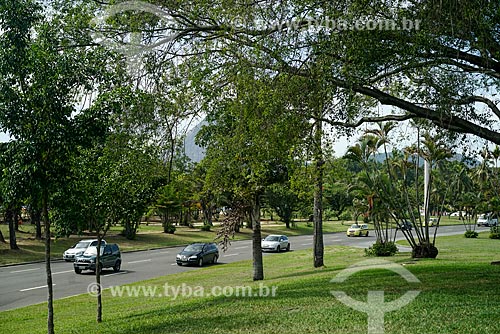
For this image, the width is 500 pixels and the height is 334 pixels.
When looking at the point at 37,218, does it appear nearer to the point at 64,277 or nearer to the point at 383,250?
the point at 64,277

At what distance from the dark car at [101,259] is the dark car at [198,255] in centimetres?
392

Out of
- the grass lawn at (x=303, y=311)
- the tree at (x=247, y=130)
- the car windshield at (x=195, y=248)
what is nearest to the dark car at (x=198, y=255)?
the car windshield at (x=195, y=248)

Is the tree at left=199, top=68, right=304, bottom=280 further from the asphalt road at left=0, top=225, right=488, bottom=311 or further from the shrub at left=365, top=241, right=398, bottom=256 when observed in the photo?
the shrub at left=365, top=241, right=398, bottom=256

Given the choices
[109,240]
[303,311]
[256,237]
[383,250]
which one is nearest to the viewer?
[303,311]

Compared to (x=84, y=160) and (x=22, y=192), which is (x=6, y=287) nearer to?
(x=84, y=160)

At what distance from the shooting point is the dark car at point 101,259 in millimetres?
25328

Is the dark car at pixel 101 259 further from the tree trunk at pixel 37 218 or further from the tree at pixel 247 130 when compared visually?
the tree at pixel 247 130

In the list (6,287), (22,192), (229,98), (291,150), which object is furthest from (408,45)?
(6,287)

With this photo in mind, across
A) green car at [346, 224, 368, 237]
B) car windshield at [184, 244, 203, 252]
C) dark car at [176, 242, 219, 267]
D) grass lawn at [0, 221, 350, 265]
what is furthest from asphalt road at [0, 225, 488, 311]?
green car at [346, 224, 368, 237]

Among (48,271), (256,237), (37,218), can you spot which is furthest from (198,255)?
(48,271)

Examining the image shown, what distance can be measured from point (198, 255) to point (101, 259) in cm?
606

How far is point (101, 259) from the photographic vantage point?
25188 mm

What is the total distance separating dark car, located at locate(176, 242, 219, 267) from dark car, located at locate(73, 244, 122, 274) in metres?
3.92

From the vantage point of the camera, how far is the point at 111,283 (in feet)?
71.8
